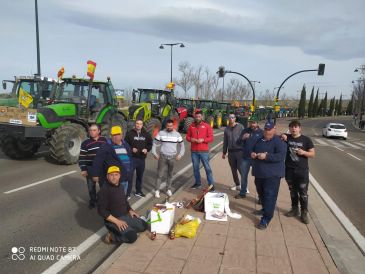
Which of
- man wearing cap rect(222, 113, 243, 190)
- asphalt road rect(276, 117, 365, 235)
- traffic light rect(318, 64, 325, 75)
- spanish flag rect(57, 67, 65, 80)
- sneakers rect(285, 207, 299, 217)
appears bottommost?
asphalt road rect(276, 117, 365, 235)

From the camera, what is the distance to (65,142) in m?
10.0

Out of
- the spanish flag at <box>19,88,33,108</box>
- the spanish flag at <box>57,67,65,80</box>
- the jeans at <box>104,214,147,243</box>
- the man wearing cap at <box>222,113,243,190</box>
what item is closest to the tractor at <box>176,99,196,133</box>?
the spanish flag at <box>57,67,65,80</box>

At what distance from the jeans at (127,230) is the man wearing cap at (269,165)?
1941 mm

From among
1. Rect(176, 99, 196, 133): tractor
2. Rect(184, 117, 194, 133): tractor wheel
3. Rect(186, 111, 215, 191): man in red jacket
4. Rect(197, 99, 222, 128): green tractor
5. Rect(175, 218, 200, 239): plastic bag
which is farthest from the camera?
Rect(197, 99, 222, 128): green tractor

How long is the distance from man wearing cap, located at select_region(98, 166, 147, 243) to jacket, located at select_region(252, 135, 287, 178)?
2.08 metres

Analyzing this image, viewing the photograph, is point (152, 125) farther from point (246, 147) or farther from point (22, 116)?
point (246, 147)

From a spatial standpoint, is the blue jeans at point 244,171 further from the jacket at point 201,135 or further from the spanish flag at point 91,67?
the spanish flag at point 91,67

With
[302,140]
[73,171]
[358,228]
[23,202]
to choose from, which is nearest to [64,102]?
[73,171]

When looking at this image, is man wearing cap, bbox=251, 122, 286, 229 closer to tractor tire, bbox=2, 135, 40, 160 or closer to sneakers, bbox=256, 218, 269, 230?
sneakers, bbox=256, 218, 269, 230

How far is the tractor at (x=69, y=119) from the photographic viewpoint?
10.0 metres

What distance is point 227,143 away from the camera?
8.15m

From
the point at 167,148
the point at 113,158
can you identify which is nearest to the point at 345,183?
the point at 167,148

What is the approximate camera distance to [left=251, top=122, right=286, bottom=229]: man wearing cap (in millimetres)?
5508

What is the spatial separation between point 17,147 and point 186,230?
318 inches
